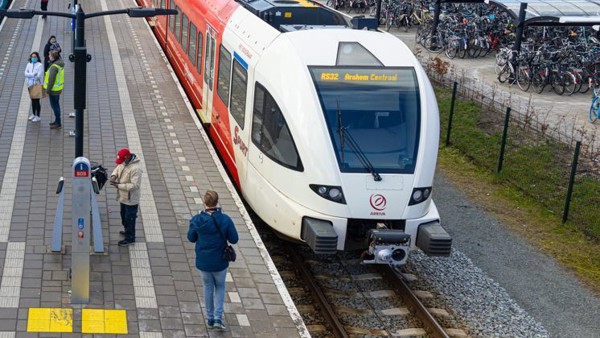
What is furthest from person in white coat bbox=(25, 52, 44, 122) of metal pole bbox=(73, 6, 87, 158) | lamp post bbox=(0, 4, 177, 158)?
metal pole bbox=(73, 6, 87, 158)

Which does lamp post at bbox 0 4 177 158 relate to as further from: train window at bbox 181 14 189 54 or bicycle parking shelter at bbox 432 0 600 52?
bicycle parking shelter at bbox 432 0 600 52

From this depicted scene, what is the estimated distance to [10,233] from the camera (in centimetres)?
1252

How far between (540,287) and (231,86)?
594 cm

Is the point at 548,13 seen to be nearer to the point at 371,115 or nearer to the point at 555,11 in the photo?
the point at 555,11

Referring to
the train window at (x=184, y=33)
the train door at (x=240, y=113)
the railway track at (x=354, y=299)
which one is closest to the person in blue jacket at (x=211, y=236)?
the railway track at (x=354, y=299)

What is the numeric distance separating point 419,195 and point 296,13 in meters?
4.92

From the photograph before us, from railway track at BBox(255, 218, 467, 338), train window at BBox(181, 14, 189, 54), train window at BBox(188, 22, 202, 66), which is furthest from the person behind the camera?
train window at BBox(181, 14, 189, 54)

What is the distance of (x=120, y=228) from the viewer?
1302 cm

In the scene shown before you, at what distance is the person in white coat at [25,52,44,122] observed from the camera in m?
18.0

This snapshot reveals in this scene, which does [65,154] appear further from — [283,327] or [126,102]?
[283,327]

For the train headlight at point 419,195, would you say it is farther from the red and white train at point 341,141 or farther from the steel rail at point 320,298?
the steel rail at point 320,298

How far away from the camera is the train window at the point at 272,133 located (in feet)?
40.2

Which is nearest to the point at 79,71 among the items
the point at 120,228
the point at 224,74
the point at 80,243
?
the point at 80,243

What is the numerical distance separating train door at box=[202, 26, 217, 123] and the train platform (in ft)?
1.87
